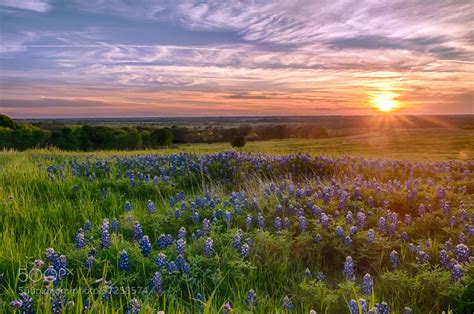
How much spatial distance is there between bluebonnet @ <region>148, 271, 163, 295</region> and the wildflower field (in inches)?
0.7

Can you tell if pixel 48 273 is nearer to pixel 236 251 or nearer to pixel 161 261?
pixel 161 261

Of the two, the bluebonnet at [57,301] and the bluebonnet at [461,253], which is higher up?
the bluebonnet at [57,301]

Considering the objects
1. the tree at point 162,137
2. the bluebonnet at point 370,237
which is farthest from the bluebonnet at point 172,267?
the tree at point 162,137

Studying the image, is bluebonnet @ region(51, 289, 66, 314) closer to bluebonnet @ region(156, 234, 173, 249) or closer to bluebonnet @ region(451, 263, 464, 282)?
bluebonnet @ region(156, 234, 173, 249)

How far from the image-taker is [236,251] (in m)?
4.63

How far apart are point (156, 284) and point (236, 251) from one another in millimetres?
1145

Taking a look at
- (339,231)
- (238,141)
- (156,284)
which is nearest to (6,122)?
(238,141)

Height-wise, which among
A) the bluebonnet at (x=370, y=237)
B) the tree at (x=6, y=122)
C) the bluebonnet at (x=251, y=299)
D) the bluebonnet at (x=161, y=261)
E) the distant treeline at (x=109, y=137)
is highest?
the bluebonnet at (x=161, y=261)

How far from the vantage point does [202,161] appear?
1127 cm

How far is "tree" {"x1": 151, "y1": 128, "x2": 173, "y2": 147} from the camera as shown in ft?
174

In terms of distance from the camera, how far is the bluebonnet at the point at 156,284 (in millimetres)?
3701

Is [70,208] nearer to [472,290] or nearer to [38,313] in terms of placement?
[38,313]

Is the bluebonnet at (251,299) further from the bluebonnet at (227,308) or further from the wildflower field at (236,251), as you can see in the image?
the bluebonnet at (227,308)

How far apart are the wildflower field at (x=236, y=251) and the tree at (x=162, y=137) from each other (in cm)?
4457
